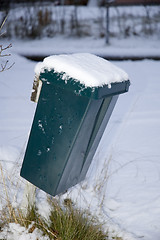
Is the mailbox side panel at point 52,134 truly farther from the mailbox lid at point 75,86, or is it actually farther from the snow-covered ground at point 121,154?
the snow-covered ground at point 121,154

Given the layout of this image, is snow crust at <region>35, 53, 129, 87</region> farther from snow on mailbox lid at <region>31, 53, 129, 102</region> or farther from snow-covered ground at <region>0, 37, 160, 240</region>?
snow-covered ground at <region>0, 37, 160, 240</region>

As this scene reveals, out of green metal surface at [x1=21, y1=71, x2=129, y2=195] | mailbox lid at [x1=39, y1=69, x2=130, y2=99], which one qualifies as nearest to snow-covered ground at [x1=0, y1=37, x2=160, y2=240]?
green metal surface at [x1=21, y1=71, x2=129, y2=195]

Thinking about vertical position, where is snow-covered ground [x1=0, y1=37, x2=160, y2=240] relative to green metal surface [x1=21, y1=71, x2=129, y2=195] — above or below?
below

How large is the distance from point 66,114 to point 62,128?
0.10 m

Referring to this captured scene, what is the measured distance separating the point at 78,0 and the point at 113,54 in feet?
31.3

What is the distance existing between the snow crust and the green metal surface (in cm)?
4

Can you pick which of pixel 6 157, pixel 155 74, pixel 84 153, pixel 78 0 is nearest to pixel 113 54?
pixel 155 74

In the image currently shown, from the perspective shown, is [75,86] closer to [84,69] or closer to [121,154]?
[84,69]

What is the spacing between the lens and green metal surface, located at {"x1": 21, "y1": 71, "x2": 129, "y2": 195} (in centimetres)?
171

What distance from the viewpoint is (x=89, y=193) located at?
2.75 m

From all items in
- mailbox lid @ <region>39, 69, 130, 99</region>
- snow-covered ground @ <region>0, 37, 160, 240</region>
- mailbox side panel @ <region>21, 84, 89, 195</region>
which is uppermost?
mailbox lid @ <region>39, 69, 130, 99</region>

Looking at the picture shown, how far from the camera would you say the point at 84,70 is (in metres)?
1.74

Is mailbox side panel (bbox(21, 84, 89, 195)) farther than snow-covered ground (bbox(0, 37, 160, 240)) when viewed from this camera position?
No

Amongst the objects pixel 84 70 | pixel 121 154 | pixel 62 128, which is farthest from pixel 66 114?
pixel 121 154
